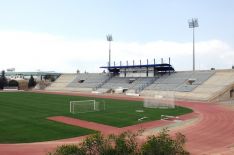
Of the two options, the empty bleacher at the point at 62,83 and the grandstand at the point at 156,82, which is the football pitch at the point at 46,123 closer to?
the grandstand at the point at 156,82

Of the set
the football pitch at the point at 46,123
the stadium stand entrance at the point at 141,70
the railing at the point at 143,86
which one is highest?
the stadium stand entrance at the point at 141,70

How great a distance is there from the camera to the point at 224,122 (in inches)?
1277

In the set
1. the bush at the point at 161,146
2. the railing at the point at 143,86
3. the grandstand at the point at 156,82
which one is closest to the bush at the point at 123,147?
the bush at the point at 161,146

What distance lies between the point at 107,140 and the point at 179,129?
768 inches

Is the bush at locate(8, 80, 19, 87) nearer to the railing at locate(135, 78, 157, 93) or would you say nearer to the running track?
the railing at locate(135, 78, 157, 93)

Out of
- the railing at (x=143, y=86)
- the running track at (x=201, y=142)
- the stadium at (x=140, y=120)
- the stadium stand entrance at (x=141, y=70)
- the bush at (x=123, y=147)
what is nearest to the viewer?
the bush at (x=123, y=147)

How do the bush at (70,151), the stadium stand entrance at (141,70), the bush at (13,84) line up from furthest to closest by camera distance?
1. the bush at (13,84)
2. the stadium stand entrance at (141,70)
3. the bush at (70,151)

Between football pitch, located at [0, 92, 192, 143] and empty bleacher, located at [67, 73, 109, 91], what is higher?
empty bleacher, located at [67, 73, 109, 91]

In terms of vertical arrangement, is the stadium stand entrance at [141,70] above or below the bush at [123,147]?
above

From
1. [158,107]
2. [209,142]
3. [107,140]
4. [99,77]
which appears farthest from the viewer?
[99,77]

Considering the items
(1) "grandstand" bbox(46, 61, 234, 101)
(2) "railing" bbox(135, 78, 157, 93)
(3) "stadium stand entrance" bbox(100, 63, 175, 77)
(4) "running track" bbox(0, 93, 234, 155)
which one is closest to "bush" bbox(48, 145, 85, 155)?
(4) "running track" bbox(0, 93, 234, 155)

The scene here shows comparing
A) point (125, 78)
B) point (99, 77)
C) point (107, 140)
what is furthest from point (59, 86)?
point (107, 140)

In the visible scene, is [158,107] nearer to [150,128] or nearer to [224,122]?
[224,122]

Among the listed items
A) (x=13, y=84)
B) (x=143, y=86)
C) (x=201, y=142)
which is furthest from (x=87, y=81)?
(x=201, y=142)
